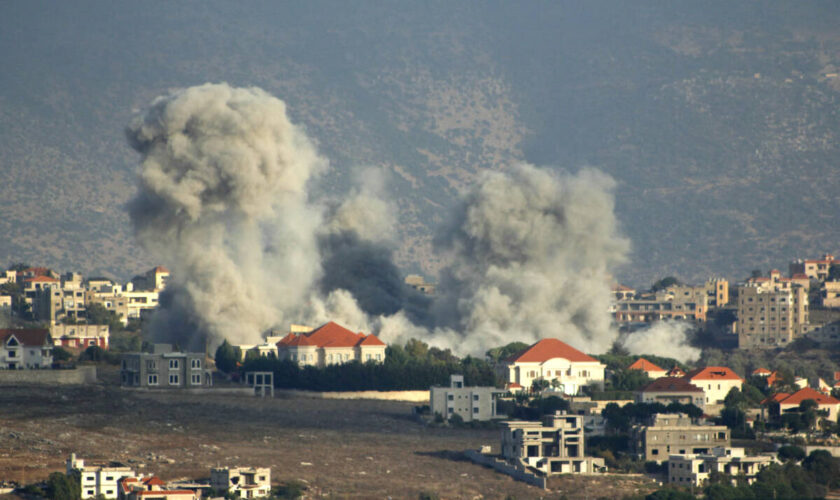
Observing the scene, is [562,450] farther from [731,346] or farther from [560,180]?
[731,346]

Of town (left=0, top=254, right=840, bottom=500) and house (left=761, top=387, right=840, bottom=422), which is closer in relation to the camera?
town (left=0, top=254, right=840, bottom=500)

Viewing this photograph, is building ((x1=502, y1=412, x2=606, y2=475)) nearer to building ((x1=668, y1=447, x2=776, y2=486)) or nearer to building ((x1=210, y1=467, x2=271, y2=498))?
building ((x1=668, y1=447, x2=776, y2=486))

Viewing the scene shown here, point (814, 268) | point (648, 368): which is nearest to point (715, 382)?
point (648, 368)

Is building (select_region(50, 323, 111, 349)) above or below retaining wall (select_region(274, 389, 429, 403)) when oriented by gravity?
above

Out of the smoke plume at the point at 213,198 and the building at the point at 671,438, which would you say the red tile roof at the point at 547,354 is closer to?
the smoke plume at the point at 213,198

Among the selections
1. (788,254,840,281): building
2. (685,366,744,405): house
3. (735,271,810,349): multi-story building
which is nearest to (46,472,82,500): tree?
(685,366,744,405): house

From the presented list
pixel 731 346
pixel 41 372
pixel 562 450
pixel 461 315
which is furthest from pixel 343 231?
pixel 562 450
